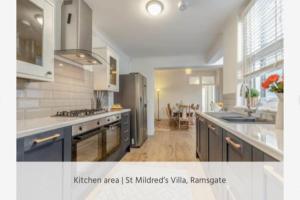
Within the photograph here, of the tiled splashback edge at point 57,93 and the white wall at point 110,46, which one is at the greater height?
the white wall at point 110,46

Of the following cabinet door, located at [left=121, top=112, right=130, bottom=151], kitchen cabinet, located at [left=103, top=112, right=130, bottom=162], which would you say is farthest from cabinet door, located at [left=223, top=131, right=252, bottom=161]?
cabinet door, located at [left=121, top=112, right=130, bottom=151]

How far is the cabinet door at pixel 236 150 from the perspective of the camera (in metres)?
0.98

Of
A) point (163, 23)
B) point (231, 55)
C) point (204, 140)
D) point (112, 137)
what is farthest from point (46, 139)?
point (231, 55)

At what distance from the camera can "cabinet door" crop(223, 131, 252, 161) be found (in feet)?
3.22

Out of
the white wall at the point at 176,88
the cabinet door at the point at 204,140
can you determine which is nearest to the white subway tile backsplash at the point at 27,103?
the cabinet door at the point at 204,140

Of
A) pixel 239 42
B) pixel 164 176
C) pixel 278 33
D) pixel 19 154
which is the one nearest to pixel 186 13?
pixel 239 42

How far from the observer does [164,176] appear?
2363 millimetres

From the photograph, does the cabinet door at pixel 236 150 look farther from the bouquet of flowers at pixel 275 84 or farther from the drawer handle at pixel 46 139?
the drawer handle at pixel 46 139

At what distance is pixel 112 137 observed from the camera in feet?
8.57

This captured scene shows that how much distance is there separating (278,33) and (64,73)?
8.41 ft

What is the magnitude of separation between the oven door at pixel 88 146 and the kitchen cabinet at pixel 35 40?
68cm

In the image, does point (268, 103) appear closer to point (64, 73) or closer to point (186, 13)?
point (186, 13)

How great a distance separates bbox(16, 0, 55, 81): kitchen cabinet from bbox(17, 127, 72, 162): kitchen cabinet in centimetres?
55

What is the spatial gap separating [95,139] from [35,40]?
1190mm
